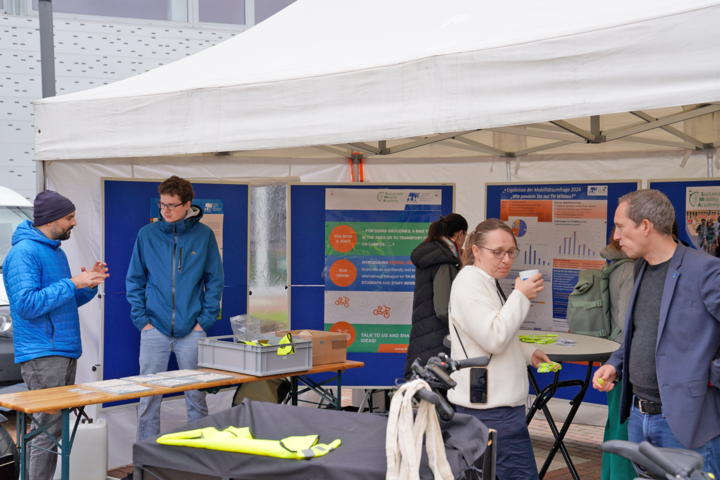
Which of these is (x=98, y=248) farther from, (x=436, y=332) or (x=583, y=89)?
(x=583, y=89)

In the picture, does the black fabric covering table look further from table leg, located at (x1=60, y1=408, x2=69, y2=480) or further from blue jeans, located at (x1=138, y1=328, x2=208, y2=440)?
blue jeans, located at (x1=138, y1=328, x2=208, y2=440)

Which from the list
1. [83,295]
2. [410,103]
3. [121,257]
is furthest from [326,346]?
[410,103]

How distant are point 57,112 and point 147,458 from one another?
246cm

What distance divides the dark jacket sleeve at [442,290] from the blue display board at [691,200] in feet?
5.98

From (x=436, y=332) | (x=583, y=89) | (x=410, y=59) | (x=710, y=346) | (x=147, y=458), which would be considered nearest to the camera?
(x=147, y=458)

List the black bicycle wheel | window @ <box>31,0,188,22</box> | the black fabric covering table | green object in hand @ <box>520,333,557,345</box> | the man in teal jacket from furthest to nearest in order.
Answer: window @ <box>31,0,188,22</box>
the man in teal jacket
green object in hand @ <box>520,333,557,345</box>
the black bicycle wheel
the black fabric covering table

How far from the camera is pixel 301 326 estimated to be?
5125 millimetres

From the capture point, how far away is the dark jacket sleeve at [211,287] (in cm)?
411

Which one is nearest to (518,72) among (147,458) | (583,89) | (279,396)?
(583,89)

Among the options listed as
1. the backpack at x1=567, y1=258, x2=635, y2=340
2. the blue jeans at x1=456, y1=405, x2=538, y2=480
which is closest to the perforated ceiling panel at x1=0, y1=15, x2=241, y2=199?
the backpack at x1=567, y1=258, x2=635, y2=340

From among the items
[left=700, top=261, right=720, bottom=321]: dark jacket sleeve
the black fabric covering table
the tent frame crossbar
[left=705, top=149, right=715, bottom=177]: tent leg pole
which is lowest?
the black fabric covering table

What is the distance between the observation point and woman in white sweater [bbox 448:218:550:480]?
248 cm

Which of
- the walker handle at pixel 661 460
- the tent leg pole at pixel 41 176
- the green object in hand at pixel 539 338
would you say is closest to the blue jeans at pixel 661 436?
the walker handle at pixel 661 460

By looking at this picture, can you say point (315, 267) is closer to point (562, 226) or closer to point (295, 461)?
point (562, 226)
